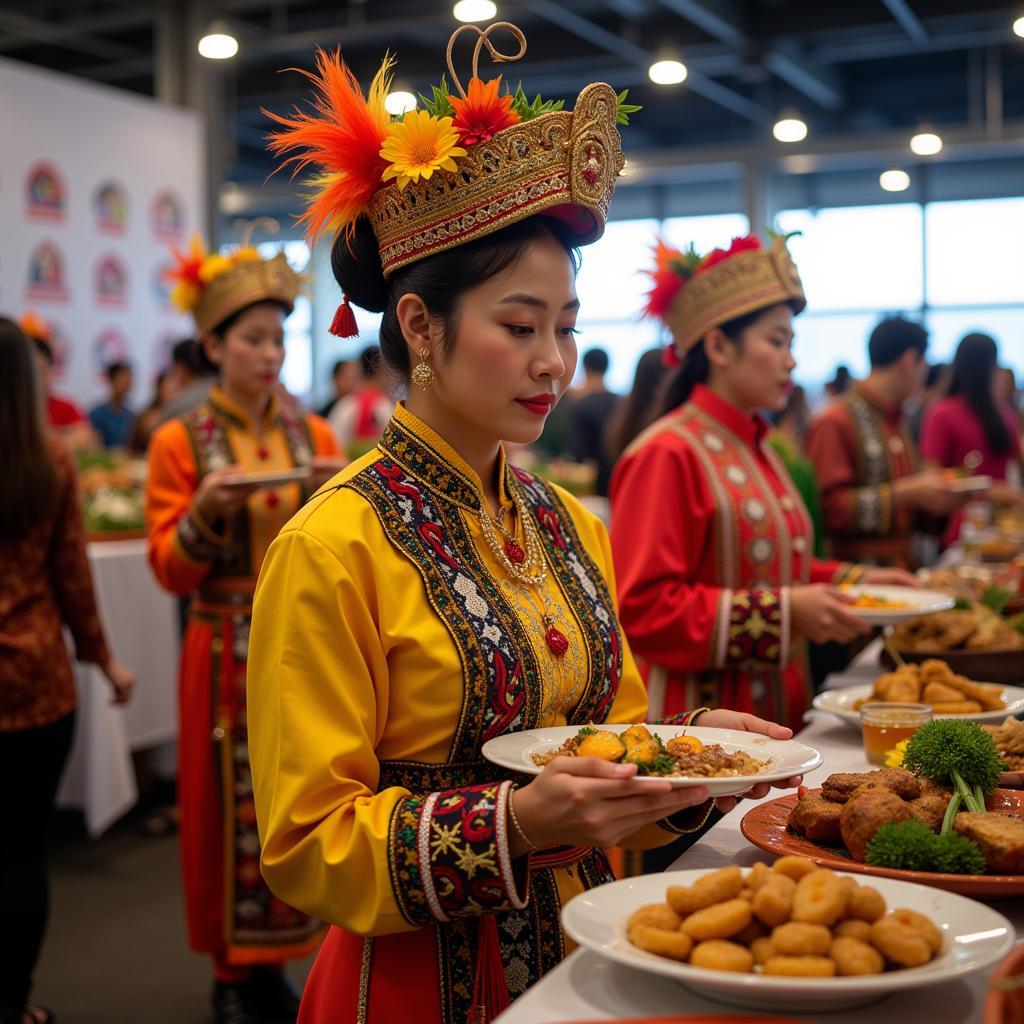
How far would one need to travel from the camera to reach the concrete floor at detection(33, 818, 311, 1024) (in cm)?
320

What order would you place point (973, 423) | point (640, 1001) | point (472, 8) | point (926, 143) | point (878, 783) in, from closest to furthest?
point (640, 1001), point (878, 783), point (472, 8), point (973, 423), point (926, 143)

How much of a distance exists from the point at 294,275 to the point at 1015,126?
28.9 feet

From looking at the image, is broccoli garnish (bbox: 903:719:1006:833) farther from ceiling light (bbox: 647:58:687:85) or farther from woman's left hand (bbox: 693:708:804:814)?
ceiling light (bbox: 647:58:687:85)

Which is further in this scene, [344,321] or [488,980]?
[344,321]

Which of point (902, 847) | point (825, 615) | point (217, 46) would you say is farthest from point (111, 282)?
point (902, 847)

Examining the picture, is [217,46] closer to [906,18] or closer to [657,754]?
[906,18]

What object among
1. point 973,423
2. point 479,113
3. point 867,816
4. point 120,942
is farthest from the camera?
point 973,423

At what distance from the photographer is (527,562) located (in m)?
1.55

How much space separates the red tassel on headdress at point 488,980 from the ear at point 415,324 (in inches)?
25.1

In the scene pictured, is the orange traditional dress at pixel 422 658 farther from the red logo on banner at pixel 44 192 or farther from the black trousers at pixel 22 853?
the red logo on banner at pixel 44 192

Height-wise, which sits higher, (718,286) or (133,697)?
(718,286)

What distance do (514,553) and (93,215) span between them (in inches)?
287

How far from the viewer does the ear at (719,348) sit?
278 centimetres

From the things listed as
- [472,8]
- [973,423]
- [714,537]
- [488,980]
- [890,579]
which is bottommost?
[488,980]
